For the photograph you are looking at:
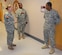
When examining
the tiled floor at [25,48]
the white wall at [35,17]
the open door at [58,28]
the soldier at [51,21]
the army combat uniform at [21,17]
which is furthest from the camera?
the army combat uniform at [21,17]

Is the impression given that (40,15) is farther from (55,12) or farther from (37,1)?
(55,12)

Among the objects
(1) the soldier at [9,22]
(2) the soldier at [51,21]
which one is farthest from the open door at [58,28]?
(1) the soldier at [9,22]

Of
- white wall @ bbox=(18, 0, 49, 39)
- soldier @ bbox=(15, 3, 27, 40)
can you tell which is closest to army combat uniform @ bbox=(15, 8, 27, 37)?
soldier @ bbox=(15, 3, 27, 40)

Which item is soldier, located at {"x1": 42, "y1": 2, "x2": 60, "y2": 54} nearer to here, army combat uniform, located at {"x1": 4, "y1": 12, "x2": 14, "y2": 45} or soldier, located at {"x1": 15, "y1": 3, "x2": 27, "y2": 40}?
army combat uniform, located at {"x1": 4, "y1": 12, "x2": 14, "y2": 45}

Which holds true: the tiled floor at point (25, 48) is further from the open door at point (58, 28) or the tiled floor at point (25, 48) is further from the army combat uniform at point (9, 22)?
the army combat uniform at point (9, 22)

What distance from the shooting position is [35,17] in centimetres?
550

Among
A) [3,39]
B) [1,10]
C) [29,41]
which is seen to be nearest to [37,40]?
[29,41]

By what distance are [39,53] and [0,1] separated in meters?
5.54

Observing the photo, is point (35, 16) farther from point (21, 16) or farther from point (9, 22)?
point (9, 22)

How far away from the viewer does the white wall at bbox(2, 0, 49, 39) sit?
5.16 meters

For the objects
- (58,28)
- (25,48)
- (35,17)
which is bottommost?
(25,48)

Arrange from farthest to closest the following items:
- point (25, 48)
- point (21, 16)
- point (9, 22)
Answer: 1. point (21, 16)
2. point (25, 48)
3. point (9, 22)

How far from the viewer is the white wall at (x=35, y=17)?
5.16 meters

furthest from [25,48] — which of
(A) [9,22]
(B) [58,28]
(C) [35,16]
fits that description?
(C) [35,16]
